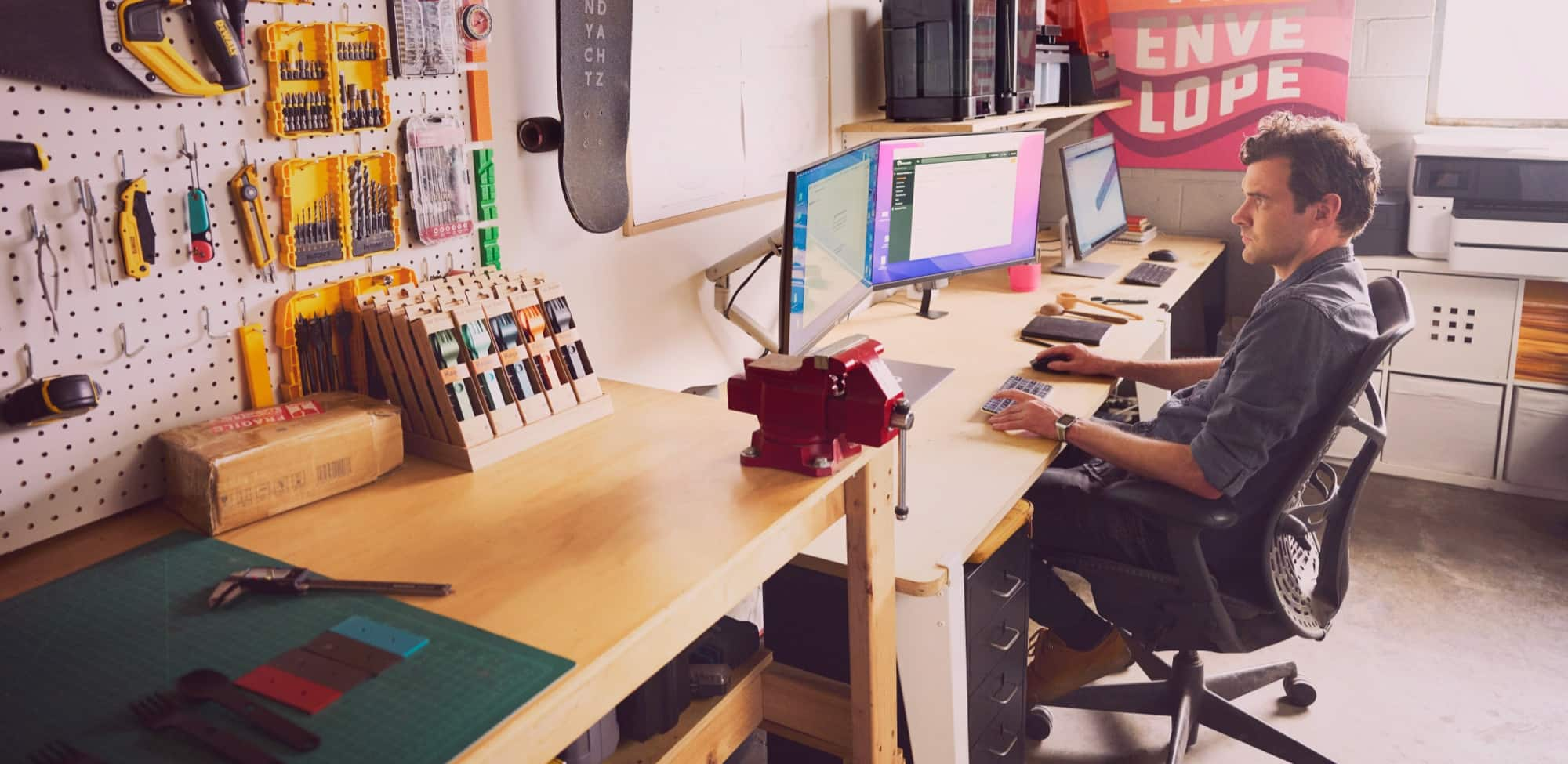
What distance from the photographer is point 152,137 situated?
1210 millimetres

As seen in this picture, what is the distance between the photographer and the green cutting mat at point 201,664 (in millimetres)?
832

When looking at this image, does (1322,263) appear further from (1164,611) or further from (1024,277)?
(1024,277)

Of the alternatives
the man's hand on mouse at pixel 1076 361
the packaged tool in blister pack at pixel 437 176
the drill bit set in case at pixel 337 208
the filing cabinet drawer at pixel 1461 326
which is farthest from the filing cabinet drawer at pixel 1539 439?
the drill bit set in case at pixel 337 208

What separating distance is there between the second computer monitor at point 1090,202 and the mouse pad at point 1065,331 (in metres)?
0.60

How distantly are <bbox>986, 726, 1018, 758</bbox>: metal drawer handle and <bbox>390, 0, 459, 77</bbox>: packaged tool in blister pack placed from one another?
4.60 feet

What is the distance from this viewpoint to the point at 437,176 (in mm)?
1550

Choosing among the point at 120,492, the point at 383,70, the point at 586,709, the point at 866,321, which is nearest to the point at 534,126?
the point at 383,70

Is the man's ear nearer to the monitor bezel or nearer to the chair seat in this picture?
the chair seat

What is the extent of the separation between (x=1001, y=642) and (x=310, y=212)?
1.26 m

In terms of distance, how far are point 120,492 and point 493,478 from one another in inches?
16.2

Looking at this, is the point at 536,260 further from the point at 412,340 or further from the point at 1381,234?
the point at 1381,234

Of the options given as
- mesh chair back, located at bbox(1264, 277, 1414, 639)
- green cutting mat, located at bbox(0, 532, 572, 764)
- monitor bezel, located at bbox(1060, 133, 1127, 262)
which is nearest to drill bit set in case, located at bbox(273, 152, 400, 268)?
green cutting mat, located at bbox(0, 532, 572, 764)

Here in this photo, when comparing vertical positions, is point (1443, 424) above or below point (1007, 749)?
above

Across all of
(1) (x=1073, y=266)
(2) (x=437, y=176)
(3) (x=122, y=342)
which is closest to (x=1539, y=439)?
(1) (x=1073, y=266)
